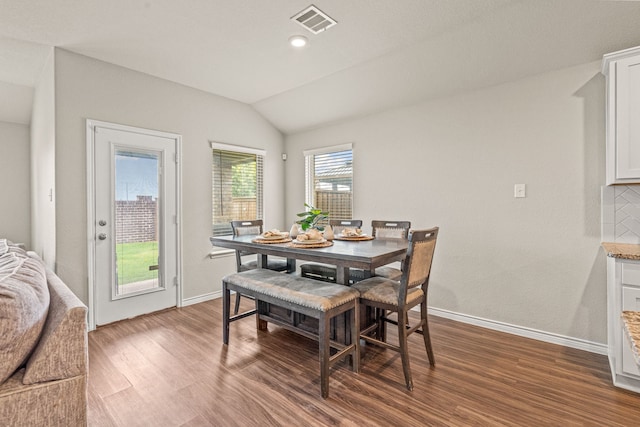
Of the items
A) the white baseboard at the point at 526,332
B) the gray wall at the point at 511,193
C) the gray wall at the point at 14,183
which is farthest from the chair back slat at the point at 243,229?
the gray wall at the point at 14,183

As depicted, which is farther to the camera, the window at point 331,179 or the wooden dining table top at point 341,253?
the window at point 331,179

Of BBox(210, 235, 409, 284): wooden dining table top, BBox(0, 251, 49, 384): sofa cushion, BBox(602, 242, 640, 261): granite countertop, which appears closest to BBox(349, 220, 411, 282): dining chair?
BBox(210, 235, 409, 284): wooden dining table top

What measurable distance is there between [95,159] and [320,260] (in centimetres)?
255

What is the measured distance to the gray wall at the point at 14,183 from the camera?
166 inches

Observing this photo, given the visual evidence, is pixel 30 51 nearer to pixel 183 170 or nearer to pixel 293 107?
pixel 183 170

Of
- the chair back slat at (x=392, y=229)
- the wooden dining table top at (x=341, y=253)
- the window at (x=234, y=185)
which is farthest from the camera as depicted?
the window at (x=234, y=185)

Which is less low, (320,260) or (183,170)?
(183,170)

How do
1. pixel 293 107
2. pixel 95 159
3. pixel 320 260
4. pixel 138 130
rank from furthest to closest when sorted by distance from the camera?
pixel 293 107, pixel 138 130, pixel 95 159, pixel 320 260

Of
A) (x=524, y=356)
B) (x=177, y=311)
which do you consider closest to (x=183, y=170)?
(x=177, y=311)

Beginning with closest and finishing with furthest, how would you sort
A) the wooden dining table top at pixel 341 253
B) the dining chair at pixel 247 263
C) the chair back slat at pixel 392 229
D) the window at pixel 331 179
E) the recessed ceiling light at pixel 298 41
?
the wooden dining table top at pixel 341 253
the recessed ceiling light at pixel 298 41
the chair back slat at pixel 392 229
the dining chair at pixel 247 263
the window at pixel 331 179

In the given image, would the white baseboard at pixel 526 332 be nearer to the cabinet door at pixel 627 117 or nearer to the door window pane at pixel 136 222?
the cabinet door at pixel 627 117

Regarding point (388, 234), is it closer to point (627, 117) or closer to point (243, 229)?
point (243, 229)

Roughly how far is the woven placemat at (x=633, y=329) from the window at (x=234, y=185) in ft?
13.1

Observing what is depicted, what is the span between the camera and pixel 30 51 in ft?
9.52
